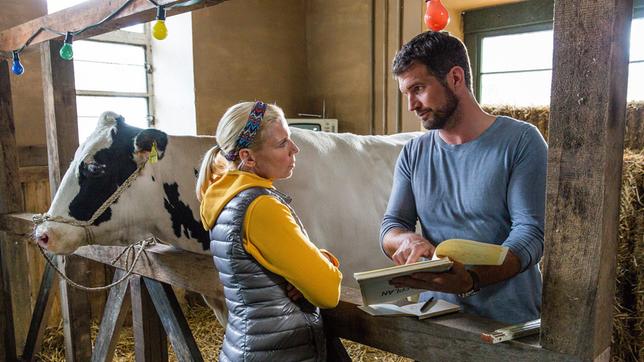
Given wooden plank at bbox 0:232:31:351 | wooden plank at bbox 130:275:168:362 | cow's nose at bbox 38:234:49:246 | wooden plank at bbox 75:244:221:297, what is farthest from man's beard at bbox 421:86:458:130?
wooden plank at bbox 0:232:31:351

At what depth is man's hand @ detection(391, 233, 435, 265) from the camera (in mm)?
1045

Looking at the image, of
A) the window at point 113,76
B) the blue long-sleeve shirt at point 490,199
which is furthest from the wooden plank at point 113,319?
the window at point 113,76

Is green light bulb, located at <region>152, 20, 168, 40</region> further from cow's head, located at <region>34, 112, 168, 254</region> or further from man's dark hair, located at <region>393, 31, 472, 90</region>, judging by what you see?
man's dark hair, located at <region>393, 31, 472, 90</region>

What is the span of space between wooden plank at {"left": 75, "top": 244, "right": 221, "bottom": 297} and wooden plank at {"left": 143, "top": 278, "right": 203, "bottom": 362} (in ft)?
0.16

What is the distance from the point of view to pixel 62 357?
310cm

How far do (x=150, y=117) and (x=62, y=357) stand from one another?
188cm

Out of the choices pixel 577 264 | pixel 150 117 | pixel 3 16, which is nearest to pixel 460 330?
pixel 577 264

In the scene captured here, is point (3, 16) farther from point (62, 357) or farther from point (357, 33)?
point (357, 33)

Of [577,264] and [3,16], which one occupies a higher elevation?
[3,16]

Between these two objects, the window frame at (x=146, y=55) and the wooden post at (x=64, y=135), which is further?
the window frame at (x=146, y=55)

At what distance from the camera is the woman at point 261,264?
1023mm

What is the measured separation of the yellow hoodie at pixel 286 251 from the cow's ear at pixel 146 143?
1.01 meters

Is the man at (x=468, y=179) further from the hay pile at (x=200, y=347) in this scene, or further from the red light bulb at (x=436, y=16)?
the hay pile at (x=200, y=347)

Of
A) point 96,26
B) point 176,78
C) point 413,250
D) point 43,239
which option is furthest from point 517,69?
point 43,239
